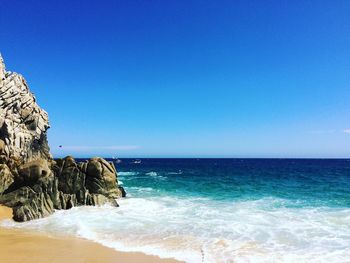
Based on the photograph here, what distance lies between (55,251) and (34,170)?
1211 cm

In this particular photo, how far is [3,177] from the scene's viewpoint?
26.4 meters

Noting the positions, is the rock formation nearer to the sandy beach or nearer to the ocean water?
the ocean water

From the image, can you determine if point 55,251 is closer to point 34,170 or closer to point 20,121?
Answer: point 34,170

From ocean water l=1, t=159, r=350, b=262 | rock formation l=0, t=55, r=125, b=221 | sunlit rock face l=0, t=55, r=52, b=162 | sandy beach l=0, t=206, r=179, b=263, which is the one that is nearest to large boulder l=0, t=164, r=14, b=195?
rock formation l=0, t=55, r=125, b=221

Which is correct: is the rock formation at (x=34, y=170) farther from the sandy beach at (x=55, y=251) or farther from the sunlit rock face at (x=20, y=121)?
the sandy beach at (x=55, y=251)

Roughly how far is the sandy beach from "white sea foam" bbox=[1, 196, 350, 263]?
0.76 metres

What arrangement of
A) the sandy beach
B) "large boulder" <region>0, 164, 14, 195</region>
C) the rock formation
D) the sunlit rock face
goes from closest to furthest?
the sandy beach → the rock formation → "large boulder" <region>0, 164, 14, 195</region> → the sunlit rock face

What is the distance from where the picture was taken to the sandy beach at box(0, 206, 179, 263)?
12805 mm

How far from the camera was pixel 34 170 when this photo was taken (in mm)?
24406

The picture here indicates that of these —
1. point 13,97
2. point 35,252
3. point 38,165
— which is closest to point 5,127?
point 13,97

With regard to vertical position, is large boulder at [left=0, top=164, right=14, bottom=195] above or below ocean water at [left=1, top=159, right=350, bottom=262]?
above

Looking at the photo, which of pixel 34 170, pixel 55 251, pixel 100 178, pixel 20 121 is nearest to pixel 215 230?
pixel 55 251

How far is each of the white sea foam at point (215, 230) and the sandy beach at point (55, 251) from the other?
763mm

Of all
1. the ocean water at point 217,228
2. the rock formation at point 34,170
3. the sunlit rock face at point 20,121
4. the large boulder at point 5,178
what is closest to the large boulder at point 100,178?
the rock formation at point 34,170
